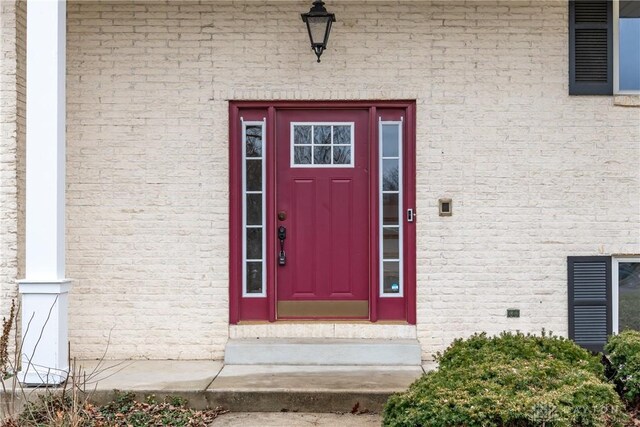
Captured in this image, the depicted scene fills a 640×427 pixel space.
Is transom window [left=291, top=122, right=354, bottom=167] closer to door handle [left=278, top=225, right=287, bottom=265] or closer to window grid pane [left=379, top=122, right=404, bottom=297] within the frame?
window grid pane [left=379, top=122, right=404, bottom=297]

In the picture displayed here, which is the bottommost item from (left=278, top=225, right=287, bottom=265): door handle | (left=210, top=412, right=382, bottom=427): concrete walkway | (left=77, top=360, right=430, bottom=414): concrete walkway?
(left=210, top=412, right=382, bottom=427): concrete walkway

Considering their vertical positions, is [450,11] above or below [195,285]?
above

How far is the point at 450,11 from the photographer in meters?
5.79

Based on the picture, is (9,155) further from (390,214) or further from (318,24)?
(390,214)

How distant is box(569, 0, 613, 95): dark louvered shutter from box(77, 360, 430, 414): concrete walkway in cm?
316

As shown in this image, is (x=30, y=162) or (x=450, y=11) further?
(x=450, y=11)

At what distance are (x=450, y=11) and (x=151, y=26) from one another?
2892 millimetres

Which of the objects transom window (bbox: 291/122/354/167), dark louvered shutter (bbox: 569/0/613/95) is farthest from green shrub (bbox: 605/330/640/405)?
transom window (bbox: 291/122/354/167)

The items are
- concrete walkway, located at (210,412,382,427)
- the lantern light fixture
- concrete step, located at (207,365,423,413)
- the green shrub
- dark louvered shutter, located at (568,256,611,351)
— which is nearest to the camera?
the green shrub

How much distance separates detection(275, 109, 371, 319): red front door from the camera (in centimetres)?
587

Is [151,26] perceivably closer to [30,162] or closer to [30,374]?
[30,162]

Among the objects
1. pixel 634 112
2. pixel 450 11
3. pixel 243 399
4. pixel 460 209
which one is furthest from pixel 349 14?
pixel 243 399

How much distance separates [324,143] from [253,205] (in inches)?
36.4

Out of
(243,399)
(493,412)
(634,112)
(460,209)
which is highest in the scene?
(634,112)
